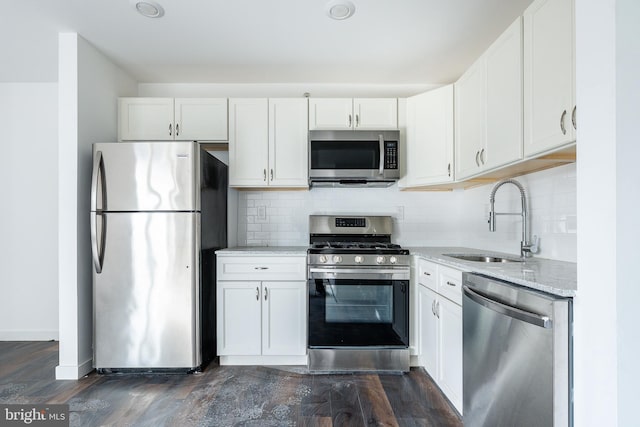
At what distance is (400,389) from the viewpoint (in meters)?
2.19

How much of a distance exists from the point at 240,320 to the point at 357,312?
3.00ft

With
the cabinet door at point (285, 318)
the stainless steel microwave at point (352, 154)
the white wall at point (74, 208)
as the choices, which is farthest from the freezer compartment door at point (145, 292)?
the stainless steel microwave at point (352, 154)

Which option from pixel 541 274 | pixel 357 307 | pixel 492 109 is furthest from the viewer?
pixel 357 307

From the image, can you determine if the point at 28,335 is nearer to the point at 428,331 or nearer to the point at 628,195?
the point at 428,331

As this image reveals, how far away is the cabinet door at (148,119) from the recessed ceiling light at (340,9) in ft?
5.30

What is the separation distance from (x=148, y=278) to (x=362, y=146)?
1.93 meters

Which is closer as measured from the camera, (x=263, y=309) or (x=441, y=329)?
(x=441, y=329)

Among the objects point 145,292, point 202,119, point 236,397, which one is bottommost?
point 236,397

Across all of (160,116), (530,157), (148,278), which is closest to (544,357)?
(530,157)

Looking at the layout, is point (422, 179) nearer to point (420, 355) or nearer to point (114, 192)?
point (420, 355)

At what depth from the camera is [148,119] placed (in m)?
2.83

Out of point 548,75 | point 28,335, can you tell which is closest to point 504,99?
point 548,75

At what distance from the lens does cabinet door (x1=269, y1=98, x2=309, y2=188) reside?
9.22 ft

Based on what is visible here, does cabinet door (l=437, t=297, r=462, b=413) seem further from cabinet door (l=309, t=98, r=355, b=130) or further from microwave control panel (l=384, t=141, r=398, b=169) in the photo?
cabinet door (l=309, t=98, r=355, b=130)
